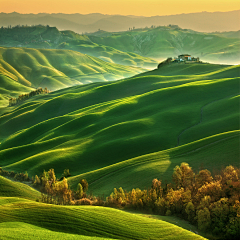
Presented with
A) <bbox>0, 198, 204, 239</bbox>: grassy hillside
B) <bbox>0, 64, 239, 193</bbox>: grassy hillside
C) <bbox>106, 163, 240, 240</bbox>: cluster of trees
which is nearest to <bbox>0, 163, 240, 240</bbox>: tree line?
<bbox>106, 163, 240, 240</bbox>: cluster of trees

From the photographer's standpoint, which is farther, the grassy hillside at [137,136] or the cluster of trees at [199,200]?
the grassy hillside at [137,136]

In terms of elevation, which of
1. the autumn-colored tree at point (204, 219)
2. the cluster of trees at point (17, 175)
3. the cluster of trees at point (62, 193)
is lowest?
the cluster of trees at point (17, 175)

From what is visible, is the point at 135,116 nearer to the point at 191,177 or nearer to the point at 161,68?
the point at 191,177

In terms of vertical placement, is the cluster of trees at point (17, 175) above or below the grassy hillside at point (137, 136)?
below

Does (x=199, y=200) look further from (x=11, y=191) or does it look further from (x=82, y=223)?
(x=11, y=191)

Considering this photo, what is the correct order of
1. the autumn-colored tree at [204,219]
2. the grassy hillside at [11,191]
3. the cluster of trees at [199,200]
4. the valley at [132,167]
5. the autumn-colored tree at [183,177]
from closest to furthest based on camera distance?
1. the valley at [132,167]
2. the cluster of trees at [199,200]
3. the autumn-colored tree at [204,219]
4. the grassy hillside at [11,191]
5. the autumn-colored tree at [183,177]

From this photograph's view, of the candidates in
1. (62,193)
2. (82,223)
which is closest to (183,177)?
(62,193)

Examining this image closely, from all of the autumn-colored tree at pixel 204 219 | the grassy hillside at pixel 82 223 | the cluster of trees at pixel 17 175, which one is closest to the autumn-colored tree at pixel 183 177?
the autumn-colored tree at pixel 204 219

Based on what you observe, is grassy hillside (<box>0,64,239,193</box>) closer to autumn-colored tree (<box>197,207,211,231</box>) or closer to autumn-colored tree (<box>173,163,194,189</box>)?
autumn-colored tree (<box>173,163,194,189</box>)

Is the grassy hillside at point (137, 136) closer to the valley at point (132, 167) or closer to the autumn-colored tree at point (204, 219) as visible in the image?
the valley at point (132, 167)
